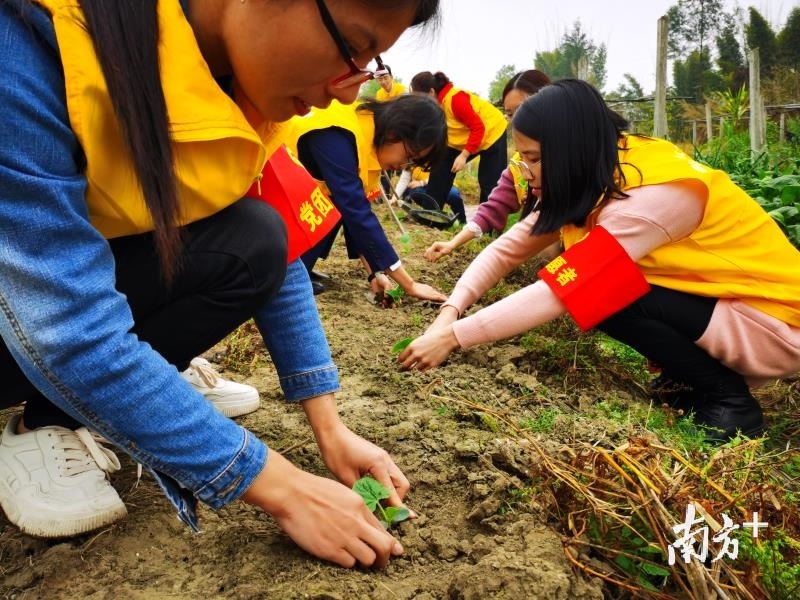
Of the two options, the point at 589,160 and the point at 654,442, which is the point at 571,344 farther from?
the point at 654,442

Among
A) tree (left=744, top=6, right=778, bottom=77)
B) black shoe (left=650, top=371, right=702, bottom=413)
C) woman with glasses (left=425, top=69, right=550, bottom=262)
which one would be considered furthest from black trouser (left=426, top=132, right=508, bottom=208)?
tree (left=744, top=6, right=778, bottom=77)

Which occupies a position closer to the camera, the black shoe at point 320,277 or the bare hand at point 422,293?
the bare hand at point 422,293

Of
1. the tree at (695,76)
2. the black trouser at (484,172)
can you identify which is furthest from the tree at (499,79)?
the black trouser at (484,172)

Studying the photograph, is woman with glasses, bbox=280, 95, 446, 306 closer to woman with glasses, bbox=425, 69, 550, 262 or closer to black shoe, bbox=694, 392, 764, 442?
woman with glasses, bbox=425, 69, 550, 262

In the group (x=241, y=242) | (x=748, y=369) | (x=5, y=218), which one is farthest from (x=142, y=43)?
(x=748, y=369)

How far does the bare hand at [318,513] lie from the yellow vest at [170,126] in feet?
1.38

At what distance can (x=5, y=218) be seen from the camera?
30.8 inches

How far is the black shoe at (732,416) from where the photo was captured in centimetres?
202

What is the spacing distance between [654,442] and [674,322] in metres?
0.94

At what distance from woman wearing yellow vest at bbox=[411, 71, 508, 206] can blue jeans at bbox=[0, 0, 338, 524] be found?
504 centimetres

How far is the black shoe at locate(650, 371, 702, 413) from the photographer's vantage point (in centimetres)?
223

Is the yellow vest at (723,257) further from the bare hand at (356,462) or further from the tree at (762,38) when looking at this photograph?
the tree at (762,38)

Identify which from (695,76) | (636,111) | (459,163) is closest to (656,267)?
(459,163)

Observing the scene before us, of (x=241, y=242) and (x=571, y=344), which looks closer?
(x=241, y=242)
